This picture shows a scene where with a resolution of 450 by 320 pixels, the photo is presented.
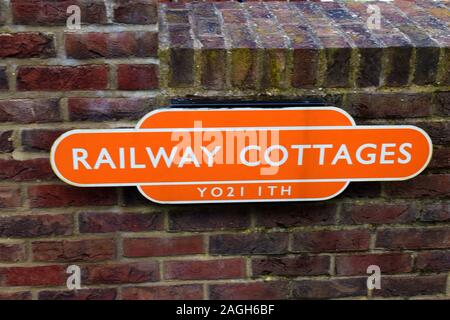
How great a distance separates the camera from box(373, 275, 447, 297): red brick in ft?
6.25

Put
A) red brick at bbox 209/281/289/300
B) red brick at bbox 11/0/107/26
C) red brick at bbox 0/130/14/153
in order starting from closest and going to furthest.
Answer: red brick at bbox 11/0/107/26 → red brick at bbox 0/130/14/153 → red brick at bbox 209/281/289/300

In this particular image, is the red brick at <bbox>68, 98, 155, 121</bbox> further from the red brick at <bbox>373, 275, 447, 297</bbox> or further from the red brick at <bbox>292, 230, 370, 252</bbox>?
the red brick at <bbox>373, 275, 447, 297</bbox>

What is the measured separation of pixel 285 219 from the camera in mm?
1801

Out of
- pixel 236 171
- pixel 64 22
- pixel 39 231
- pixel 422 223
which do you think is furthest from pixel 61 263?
pixel 422 223

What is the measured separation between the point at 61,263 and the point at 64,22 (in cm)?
73

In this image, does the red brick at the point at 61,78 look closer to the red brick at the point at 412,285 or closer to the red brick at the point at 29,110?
the red brick at the point at 29,110

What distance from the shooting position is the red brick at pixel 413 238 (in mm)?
1841

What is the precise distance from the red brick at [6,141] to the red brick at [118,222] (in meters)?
0.28

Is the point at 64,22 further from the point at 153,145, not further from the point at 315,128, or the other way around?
the point at 315,128

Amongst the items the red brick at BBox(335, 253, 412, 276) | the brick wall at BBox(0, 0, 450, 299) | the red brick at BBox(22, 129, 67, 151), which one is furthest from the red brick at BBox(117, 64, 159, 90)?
the red brick at BBox(335, 253, 412, 276)

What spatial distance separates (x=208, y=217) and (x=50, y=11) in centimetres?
73

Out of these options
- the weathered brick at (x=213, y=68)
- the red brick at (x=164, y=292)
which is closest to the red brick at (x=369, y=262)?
the red brick at (x=164, y=292)

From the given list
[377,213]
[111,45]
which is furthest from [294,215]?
[111,45]

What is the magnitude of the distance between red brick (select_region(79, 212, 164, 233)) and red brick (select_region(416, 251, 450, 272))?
0.84m
